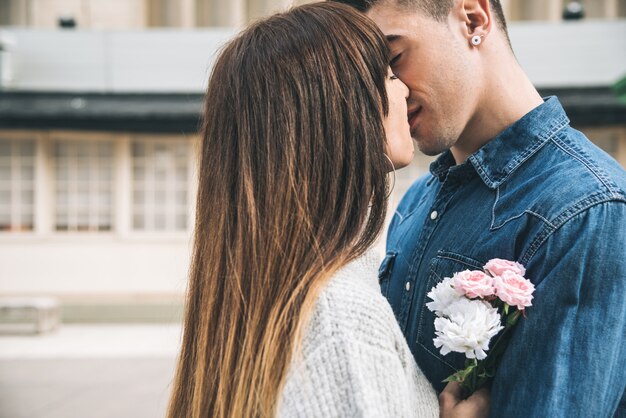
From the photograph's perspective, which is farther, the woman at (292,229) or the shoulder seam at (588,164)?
the shoulder seam at (588,164)

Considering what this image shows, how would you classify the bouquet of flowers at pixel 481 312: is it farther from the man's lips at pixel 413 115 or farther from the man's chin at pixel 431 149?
the man's lips at pixel 413 115

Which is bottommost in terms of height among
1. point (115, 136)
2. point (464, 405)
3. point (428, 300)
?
point (115, 136)

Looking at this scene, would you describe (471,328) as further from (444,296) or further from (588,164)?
(588,164)

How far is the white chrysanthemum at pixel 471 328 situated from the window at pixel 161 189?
11048 mm

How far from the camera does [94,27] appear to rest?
40.3ft

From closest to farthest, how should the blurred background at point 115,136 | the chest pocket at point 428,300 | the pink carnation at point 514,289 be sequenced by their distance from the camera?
the pink carnation at point 514,289
the chest pocket at point 428,300
the blurred background at point 115,136

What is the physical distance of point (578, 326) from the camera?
1492mm

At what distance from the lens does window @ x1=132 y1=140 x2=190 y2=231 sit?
1223 centimetres

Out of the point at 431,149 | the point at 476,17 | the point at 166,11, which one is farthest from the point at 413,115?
the point at 166,11

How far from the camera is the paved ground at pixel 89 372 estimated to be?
6.93 metres

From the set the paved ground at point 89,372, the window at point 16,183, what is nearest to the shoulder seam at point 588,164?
the paved ground at point 89,372

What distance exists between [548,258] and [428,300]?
496 mm

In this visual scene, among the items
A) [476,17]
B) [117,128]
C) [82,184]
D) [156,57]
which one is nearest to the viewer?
[476,17]

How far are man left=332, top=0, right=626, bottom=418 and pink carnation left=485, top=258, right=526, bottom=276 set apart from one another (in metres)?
0.05
